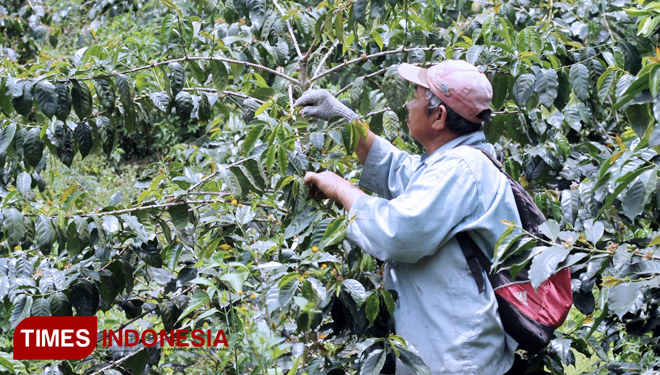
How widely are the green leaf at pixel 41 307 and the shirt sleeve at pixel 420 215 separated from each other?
0.95m

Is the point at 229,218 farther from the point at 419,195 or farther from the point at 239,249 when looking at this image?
the point at 419,195

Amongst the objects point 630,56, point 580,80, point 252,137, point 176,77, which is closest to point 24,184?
point 176,77

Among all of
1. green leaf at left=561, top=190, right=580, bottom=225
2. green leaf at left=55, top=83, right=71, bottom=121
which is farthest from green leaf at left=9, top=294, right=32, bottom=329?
green leaf at left=561, top=190, right=580, bottom=225

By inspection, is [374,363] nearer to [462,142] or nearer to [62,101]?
[462,142]

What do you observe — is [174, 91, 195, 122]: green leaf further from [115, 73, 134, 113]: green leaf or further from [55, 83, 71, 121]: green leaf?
[55, 83, 71, 121]: green leaf

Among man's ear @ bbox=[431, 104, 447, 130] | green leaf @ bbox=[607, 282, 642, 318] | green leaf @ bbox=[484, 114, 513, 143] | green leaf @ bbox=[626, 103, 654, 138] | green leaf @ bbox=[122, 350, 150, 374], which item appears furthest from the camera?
green leaf @ bbox=[484, 114, 513, 143]

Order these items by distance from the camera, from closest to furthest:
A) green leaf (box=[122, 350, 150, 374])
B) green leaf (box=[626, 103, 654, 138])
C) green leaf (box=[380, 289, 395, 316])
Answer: green leaf (box=[626, 103, 654, 138]) → green leaf (box=[380, 289, 395, 316]) → green leaf (box=[122, 350, 150, 374])

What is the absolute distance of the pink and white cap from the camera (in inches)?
73.6

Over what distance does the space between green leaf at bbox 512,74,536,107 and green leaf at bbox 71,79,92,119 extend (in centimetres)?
138

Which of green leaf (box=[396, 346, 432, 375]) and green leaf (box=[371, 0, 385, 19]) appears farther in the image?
green leaf (box=[371, 0, 385, 19])

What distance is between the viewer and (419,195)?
171 cm

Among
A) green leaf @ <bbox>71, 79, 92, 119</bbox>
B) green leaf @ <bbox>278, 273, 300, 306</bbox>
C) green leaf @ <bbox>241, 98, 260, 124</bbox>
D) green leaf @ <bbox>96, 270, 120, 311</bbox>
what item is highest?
green leaf @ <bbox>71, 79, 92, 119</bbox>

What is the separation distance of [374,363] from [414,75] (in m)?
0.80

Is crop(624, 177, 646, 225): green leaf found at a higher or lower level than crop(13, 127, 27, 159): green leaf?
higher
